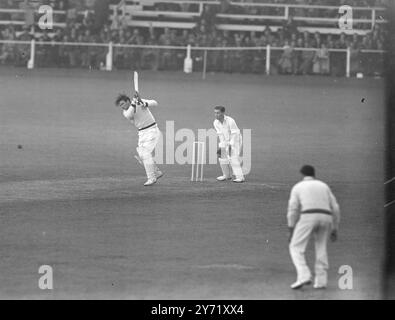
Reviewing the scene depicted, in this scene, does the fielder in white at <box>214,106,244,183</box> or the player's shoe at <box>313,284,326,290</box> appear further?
the fielder in white at <box>214,106,244,183</box>

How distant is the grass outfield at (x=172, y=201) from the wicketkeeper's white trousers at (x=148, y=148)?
366 millimetres

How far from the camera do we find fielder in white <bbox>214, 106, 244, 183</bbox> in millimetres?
21500

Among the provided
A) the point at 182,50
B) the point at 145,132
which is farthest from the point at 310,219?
the point at 182,50

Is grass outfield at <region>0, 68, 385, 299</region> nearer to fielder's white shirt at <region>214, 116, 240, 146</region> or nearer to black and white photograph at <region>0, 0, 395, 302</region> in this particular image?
black and white photograph at <region>0, 0, 395, 302</region>

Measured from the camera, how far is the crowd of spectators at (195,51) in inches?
1598

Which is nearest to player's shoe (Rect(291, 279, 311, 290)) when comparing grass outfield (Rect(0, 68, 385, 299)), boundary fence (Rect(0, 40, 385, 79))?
grass outfield (Rect(0, 68, 385, 299))

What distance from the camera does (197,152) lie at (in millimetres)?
23312

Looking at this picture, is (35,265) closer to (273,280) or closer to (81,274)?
(81,274)

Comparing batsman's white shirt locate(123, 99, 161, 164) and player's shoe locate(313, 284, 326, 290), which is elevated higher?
batsman's white shirt locate(123, 99, 161, 164)

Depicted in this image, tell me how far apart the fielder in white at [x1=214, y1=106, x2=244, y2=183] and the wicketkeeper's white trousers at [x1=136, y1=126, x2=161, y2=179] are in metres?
1.32

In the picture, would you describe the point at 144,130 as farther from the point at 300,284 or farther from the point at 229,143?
the point at 300,284

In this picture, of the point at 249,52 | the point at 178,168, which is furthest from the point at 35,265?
the point at 249,52

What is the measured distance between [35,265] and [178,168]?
360 inches

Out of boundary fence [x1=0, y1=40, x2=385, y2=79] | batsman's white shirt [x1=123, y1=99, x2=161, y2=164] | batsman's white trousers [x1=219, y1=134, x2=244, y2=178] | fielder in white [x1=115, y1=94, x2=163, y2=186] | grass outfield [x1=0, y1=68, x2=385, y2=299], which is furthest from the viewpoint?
boundary fence [x1=0, y1=40, x2=385, y2=79]
